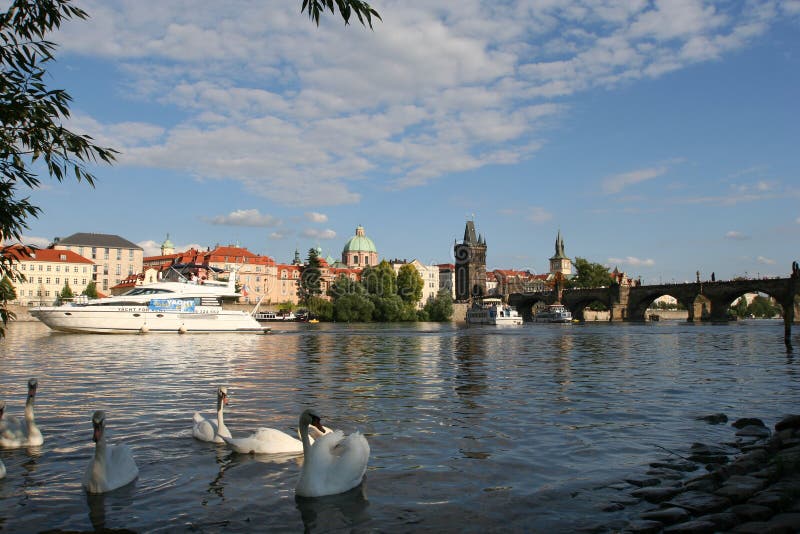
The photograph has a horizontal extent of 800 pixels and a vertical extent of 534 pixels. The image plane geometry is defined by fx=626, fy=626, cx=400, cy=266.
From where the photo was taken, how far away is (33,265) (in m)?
124

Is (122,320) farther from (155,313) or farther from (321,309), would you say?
(321,309)

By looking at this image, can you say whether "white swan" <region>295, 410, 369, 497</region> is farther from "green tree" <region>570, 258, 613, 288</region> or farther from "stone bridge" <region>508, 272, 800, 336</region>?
"green tree" <region>570, 258, 613, 288</region>

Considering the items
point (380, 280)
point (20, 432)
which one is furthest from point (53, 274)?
point (20, 432)

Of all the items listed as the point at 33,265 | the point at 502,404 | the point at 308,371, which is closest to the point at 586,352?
the point at 308,371

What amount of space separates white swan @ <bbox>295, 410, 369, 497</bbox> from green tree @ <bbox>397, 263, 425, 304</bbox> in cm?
12722

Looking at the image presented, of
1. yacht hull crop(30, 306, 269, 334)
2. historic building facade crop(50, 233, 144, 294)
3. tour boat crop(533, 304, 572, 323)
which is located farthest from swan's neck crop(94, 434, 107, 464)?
historic building facade crop(50, 233, 144, 294)

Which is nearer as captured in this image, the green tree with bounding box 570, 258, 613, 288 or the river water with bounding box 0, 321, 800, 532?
the river water with bounding box 0, 321, 800, 532

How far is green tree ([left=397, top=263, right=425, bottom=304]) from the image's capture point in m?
138

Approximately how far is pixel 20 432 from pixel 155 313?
4257cm

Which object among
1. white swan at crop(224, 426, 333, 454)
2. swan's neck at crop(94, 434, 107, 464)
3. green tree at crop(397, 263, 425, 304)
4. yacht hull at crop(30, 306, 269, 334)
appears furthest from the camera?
green tree at crop(397, 263, 425, 304)

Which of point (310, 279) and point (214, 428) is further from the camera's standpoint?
point (310, 279)

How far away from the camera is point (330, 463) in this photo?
8281 millimetres

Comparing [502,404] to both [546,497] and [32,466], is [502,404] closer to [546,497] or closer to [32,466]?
[546,497]

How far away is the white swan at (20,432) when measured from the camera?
408 inches
